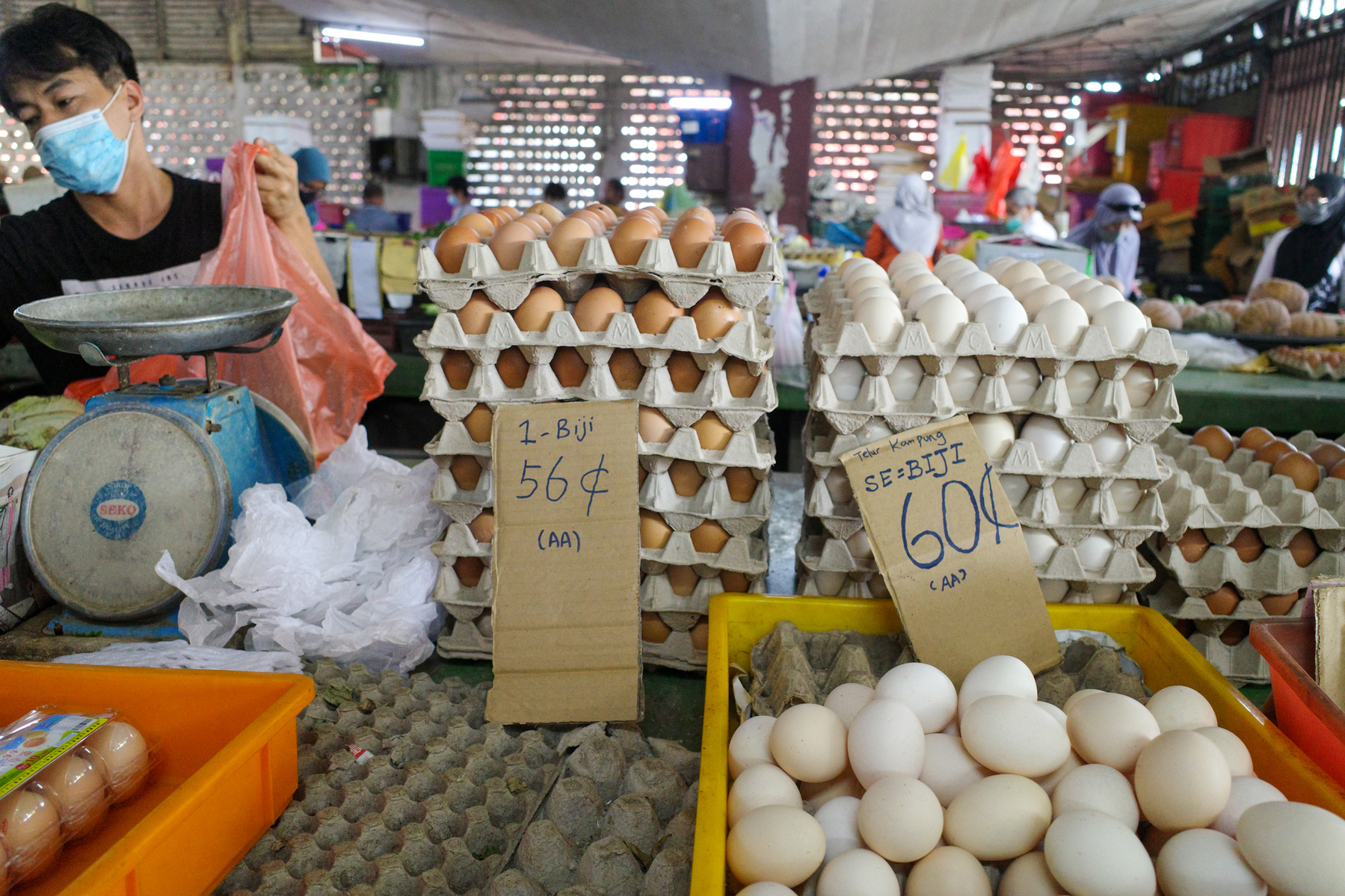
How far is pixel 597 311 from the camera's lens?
1.85 metres

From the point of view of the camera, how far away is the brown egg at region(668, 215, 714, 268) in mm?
1840

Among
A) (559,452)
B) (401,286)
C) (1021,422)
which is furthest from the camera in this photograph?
(401,286)

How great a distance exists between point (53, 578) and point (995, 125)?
13.4m

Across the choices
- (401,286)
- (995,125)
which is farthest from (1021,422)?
(995,125)

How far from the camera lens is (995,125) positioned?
12.6 metres

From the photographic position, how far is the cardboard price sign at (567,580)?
1764 mm

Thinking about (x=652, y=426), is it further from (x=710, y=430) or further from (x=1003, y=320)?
(x=1003, y=320)

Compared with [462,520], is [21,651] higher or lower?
lower

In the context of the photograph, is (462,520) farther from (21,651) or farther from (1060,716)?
(1060,716)

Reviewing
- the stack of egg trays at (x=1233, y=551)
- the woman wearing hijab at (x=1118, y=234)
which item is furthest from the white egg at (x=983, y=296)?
the woman wearing hijab at (x=1118, y=234)

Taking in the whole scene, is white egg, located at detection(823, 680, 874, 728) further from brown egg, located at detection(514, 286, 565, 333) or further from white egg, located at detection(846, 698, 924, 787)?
brown egg, located at detection(514, 286, 565, 333)

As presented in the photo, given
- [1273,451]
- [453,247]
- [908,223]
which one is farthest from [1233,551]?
[908,223]

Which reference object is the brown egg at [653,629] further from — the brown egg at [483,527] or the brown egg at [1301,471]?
the brown egg at [1301,471]

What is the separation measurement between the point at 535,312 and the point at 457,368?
24 cm
